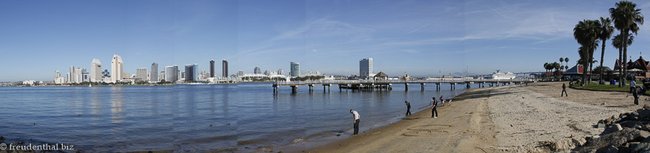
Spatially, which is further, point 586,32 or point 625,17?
point 586,32

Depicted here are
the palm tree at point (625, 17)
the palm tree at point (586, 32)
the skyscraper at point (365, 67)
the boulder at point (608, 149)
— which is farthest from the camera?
the skyscraper at point (365, 67)

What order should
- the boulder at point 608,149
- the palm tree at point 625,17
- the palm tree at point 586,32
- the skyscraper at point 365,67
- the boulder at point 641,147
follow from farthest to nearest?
the skyscraper at point 365,67
the palm tree at point 586,32
the palm tree at point 625,17
the boulder at point 608,149
the boulder at point 641,147

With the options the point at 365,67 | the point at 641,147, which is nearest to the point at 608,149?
the point at 641,147

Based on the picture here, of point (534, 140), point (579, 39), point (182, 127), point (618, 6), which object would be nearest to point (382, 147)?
point (534, 140)

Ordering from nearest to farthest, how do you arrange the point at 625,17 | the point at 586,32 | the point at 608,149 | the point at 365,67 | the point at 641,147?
1. the point at 641,147
2. the point at 608,149
3. the point at 625,17
4. the point at 586,32
5. the point at 365,67

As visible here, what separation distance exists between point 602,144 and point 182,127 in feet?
67.5

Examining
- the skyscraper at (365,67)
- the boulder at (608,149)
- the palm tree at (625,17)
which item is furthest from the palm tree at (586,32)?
the skyscraper at (365,67)

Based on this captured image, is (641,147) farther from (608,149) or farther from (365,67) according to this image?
(365,67)

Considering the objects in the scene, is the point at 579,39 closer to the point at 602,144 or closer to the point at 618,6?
the point at 618,6

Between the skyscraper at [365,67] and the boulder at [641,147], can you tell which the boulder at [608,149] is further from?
the skyscraper at [365,67]

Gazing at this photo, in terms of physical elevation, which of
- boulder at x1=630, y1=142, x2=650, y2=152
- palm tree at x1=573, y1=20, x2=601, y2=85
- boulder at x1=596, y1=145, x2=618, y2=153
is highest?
palm tree at x1=573, y1=20, x2=601, y2=85

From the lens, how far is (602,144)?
8.80 meters

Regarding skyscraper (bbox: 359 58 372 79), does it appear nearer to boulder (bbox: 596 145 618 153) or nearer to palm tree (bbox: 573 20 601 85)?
palm tree (bbox: 573 20 601 85)

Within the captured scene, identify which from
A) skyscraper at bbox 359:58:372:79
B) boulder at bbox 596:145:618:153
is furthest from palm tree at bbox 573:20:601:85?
skyscraper at bbox 359:58:372:79
